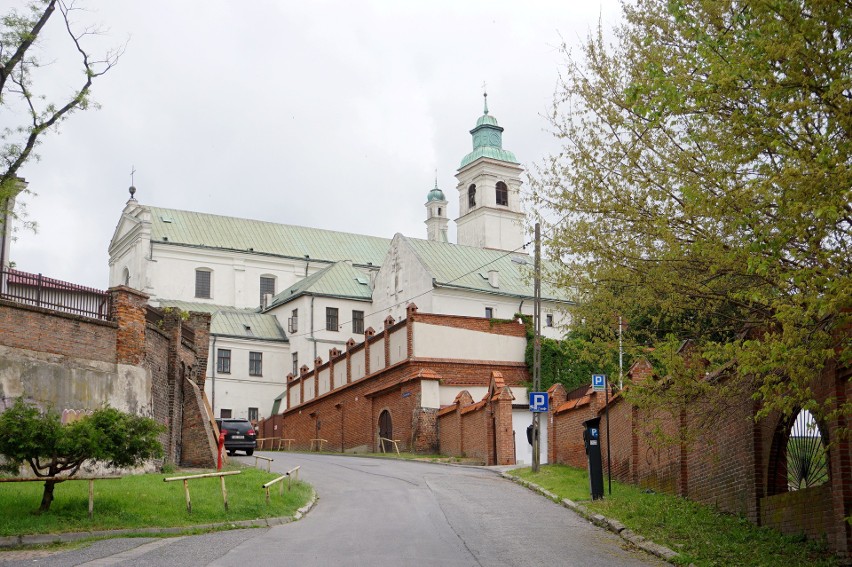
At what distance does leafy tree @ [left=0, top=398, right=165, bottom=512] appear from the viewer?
16656 mm

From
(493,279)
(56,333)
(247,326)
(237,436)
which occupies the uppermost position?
(493,279)

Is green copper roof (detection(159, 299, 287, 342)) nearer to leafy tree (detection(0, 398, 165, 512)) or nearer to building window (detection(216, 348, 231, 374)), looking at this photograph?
building window (detection(216, 348, 231, 374))

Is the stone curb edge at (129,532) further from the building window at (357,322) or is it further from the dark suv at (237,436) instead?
the building window at (357,322)

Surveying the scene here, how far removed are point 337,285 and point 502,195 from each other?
70.6 ft

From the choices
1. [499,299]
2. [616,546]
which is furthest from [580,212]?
[499,299]

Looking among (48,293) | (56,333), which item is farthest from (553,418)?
(48,293)

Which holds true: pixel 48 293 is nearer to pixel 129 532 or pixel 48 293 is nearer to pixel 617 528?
pixel 129 532

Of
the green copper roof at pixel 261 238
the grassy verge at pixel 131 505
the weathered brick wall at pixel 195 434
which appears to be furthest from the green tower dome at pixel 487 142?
the grassy verge at pixel 131 505

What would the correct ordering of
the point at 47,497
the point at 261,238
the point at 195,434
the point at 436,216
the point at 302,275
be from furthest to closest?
1. the point at 436,216
2. the point at 261,238
3. the point at 302,275
4. the point at 195,434
5. the point at 47,497

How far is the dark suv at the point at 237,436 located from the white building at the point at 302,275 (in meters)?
18.5

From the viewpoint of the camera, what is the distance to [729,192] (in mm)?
11555

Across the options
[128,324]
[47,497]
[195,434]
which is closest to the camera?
[47,497]

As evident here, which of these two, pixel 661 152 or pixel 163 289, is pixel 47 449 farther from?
pixel 163 289

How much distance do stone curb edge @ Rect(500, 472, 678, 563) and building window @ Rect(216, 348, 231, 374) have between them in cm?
4543
